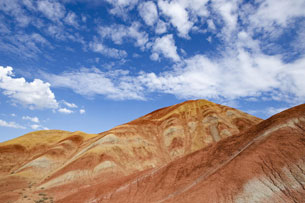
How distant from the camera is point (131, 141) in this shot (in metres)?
55.2

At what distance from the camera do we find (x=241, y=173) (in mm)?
19188

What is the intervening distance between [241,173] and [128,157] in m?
34.5

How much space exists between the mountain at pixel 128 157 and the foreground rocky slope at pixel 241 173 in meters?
0.19

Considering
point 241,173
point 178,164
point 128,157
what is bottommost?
point 241,173

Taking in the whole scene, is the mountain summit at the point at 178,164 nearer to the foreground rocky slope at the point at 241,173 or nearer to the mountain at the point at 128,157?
the foreground rocky slope at the point at 241,173

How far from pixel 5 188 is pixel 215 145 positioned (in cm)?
4122

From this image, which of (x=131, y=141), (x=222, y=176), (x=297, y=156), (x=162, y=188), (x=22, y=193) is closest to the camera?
(x=297, y=156)

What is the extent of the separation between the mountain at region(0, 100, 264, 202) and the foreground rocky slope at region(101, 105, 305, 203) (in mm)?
187

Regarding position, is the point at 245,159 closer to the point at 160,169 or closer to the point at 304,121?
the point at 304,121

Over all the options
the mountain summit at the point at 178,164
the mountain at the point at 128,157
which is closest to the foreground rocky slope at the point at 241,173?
the mountain summit at the point at 178,164

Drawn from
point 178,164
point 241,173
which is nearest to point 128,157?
point 178,164

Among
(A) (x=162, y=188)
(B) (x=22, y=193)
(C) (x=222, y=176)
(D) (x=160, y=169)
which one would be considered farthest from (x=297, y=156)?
(B) (x=22, y=193)

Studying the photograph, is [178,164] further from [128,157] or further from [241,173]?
[128,157]

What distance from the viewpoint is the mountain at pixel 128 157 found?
84.8 feet
